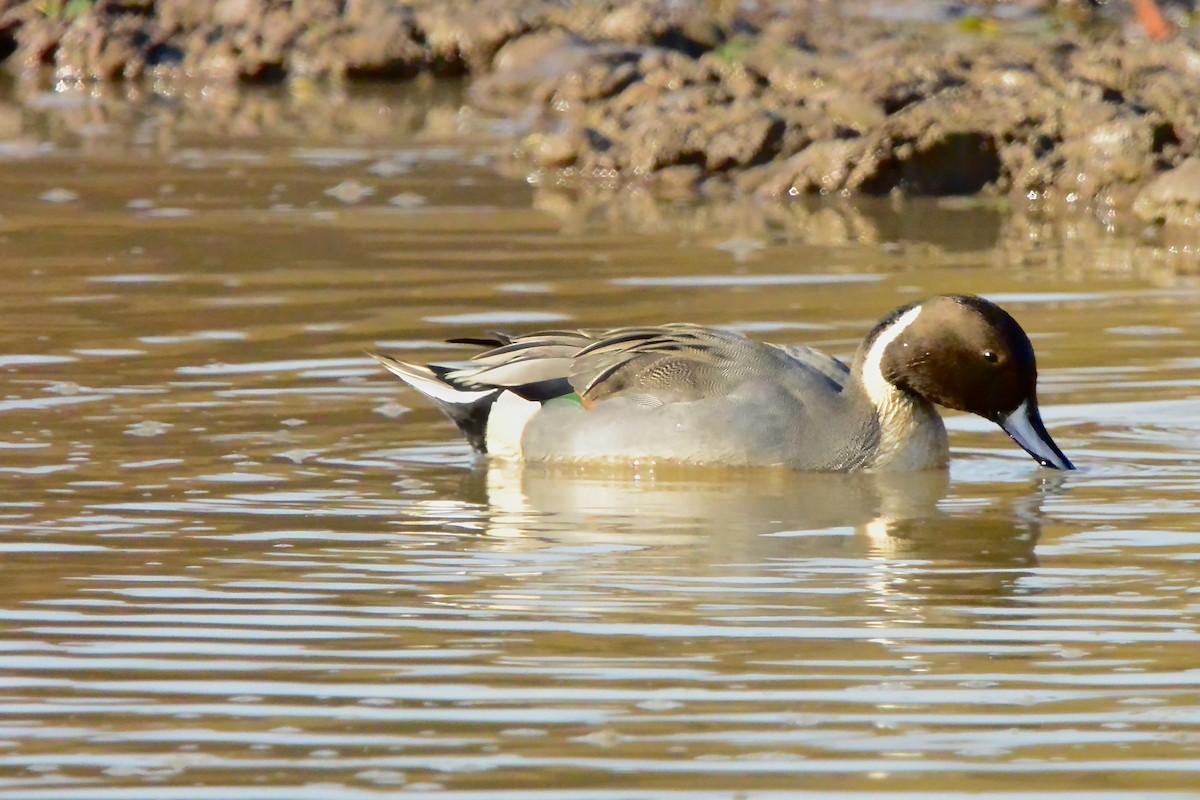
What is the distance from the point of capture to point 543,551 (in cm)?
562

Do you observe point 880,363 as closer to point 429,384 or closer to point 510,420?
point 510,420

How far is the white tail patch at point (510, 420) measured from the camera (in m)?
6.99

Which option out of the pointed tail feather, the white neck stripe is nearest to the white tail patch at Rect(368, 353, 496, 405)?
the pointed tail feather

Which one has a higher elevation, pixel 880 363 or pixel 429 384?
pixel 880 363

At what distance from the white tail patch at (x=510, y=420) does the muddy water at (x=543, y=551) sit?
12cm

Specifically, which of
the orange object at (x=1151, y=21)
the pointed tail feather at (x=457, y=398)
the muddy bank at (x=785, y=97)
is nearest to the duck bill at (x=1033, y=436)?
the pointed tail feather at (x=457, y=398)

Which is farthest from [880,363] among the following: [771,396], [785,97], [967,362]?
[785,97]

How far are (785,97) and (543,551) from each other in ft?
26.2

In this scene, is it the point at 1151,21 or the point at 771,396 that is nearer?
the point at 771,396

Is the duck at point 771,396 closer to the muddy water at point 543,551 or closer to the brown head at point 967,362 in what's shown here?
the brown head at point 967,362

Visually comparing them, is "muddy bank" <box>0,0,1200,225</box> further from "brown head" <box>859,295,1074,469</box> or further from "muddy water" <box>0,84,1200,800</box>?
"brown head" <box>859,295,1074,469</box>

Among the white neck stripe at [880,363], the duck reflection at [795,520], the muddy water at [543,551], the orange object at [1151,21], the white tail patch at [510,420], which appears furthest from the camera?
the orange object at [1151,21]

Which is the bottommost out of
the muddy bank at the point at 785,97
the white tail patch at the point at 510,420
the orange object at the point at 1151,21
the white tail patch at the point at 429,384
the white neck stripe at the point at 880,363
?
the white tail patch at the point at 510,420

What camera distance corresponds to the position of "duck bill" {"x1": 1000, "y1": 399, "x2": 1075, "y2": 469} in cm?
666
